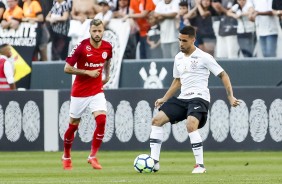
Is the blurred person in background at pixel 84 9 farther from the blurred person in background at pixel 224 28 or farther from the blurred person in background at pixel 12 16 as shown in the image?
the blurred person in background at pixel 224 28

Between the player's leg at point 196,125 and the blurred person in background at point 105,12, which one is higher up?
the blurred person in background at point 105,12

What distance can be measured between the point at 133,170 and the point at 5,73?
8.10 metres

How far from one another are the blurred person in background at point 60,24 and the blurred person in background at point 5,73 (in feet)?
4.12

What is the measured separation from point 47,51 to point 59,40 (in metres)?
0.79

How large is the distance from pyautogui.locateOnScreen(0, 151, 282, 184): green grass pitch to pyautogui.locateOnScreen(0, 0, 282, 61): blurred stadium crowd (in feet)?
8.30

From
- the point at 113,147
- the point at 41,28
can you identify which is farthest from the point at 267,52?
the point at 41,28

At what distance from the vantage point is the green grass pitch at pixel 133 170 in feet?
44.8

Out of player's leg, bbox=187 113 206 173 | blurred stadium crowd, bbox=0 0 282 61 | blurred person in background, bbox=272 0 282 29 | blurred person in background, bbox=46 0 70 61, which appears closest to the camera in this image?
player's leg, bbox=187 113 206 173

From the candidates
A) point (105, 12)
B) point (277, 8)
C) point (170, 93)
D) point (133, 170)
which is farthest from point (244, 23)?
point (133, 170)

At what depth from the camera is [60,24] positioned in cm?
2442

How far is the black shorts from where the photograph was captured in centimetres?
1512

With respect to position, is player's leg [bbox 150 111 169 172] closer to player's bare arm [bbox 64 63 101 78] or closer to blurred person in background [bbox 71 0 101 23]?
player's bare arm [bbox 64 63 101 78]

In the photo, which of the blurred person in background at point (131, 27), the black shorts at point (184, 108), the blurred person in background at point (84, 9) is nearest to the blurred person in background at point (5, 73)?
the blurred person in background at point (84, 9)

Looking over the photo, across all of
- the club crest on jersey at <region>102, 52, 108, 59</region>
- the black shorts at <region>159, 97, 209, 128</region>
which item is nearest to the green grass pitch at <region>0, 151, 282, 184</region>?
the black shorts at <region>159, 97, 209, 128</region>
